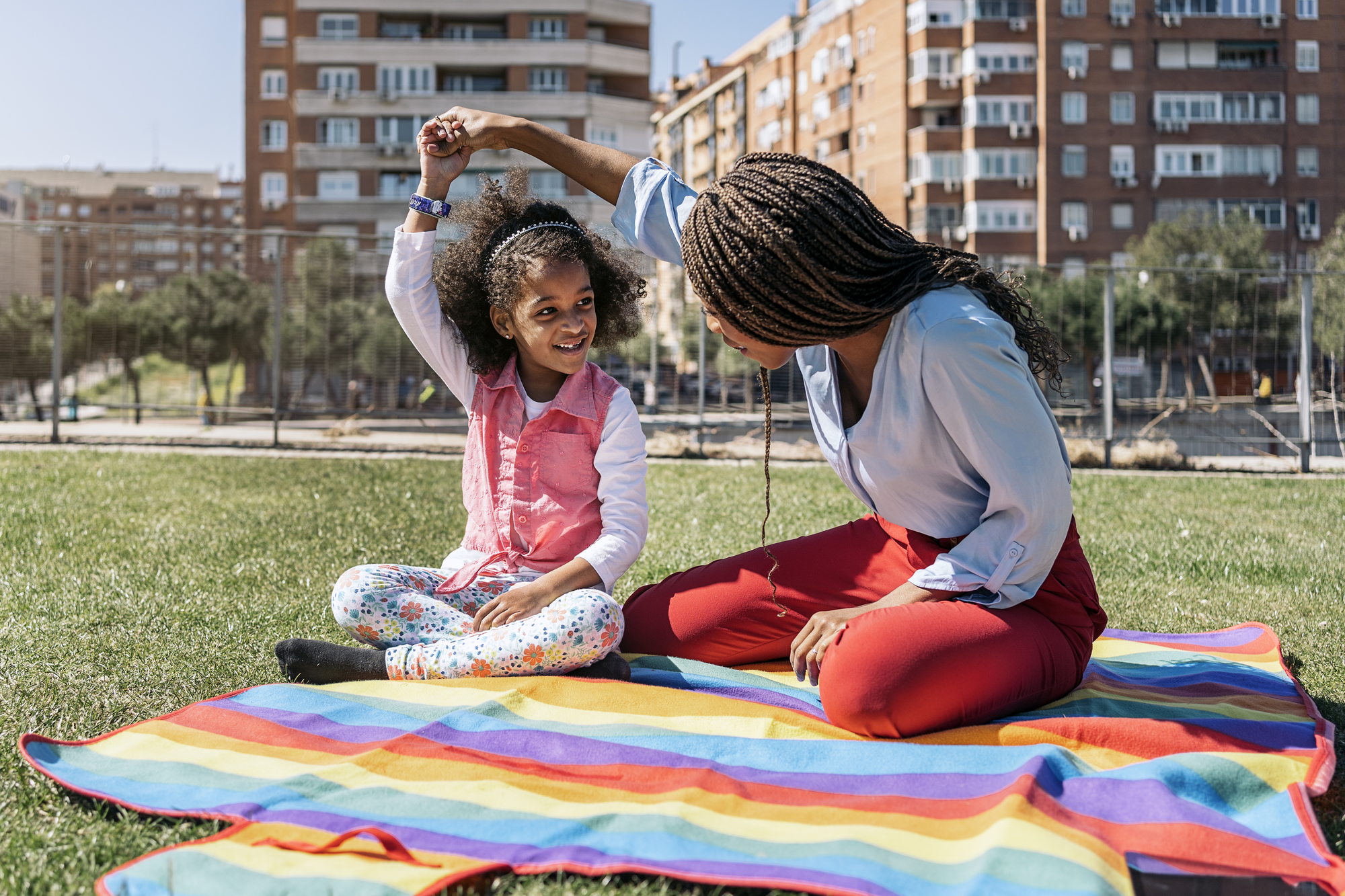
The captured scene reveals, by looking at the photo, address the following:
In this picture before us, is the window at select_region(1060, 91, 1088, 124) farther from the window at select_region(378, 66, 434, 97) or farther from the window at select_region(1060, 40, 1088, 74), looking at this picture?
the window at select_region(378, 66, 434, 97)

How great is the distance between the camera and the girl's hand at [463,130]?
2.99 metres

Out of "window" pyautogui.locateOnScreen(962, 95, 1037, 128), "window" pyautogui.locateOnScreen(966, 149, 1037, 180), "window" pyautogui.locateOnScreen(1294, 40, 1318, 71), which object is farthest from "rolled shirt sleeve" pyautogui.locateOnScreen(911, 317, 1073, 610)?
"window" pyautogui.locateOnScreen(1294, 40, 1318, 71)

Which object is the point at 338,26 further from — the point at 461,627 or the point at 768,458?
the point at 768,458

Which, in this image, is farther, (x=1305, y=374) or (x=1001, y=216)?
(x=1001, y=216)

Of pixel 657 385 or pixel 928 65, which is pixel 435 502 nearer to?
pixel 657 385

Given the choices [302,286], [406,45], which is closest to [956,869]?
[302,286]

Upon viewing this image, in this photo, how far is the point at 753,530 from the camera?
588 centimetres

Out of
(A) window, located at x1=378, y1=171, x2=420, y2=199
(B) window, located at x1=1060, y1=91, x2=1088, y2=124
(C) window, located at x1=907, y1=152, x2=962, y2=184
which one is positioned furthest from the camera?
(C) window, located at x1=907, y1=152, x2=962, y2=184

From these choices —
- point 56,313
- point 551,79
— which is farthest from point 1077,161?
point 56,313

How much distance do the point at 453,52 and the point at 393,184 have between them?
678 centimetres

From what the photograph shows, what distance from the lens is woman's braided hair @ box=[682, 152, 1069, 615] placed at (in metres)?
2.31

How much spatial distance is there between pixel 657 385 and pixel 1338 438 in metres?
7.42

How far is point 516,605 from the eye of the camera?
9.17ft

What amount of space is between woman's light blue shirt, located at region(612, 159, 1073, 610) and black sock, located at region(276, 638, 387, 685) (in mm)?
1374
